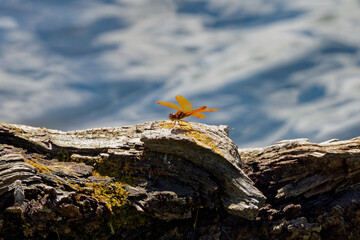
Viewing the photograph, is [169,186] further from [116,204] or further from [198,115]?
[198,115]

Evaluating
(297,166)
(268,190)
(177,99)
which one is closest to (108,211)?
(177,99)

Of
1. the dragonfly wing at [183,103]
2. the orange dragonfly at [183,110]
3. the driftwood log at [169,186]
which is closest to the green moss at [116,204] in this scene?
the driftwood log at [169,186]

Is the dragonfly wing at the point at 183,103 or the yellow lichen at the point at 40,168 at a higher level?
the dragonfly wing at the point at 183,103

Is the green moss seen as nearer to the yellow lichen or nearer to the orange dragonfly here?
the yellow lichen

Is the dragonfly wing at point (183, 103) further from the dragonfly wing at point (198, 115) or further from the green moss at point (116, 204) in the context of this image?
the green moss at point (116, 204)

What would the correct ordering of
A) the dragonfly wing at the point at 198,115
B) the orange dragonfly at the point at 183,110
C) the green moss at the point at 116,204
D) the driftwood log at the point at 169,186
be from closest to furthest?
the driftwood log at the point at 169,186, the green moss at the point at 116,204, the orange dragonfly at the point at 183,110, the dragonfly wing at the point at 198,115

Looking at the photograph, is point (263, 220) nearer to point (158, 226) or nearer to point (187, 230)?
point (187, 230)

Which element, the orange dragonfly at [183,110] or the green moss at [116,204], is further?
the orange dragonfly at [183,110]

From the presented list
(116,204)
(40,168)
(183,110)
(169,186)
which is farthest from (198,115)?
(40,168)
